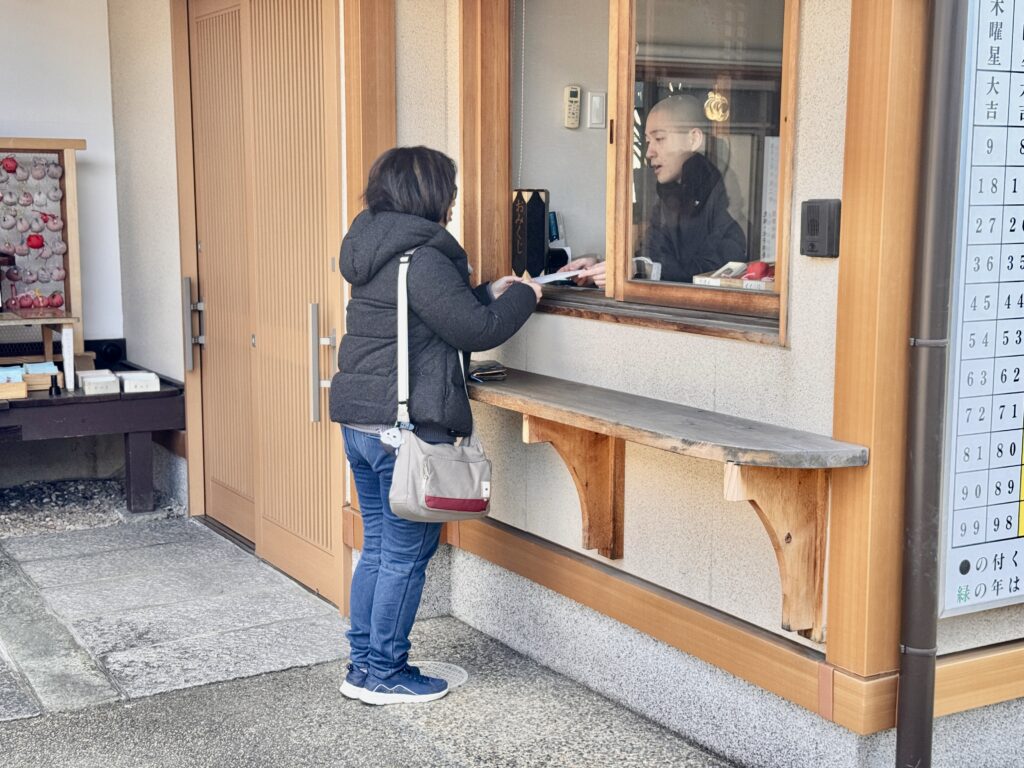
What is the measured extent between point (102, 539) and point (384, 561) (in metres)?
2.53

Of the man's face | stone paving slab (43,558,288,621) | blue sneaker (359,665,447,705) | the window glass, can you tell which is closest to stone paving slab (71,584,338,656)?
stone paving slab (43,558,288,621)

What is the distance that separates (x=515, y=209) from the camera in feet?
14.5

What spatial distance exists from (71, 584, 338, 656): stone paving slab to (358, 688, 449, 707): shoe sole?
0.87 meters

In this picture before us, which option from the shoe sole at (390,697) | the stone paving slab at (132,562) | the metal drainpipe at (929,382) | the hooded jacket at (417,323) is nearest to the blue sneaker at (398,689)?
the shoe sole at (390,697)

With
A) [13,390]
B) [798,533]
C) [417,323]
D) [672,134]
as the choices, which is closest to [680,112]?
[672,134]

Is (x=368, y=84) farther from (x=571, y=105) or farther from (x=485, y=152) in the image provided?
(x=571, y=105)

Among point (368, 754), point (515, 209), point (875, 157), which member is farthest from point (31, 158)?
point (875, 157)

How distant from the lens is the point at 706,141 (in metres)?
3.56

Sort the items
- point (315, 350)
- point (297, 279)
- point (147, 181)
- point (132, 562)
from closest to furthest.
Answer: point (315, 350) → point (297, 279) → point (132, 562) → point (147, 181)

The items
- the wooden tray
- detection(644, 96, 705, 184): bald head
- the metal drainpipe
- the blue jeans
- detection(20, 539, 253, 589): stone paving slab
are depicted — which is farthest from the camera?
the wooden tray

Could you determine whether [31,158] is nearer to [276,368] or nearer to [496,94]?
[276,368]

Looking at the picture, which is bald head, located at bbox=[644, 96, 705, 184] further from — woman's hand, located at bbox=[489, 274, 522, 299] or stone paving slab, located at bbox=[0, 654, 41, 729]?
stone paving slab, located at bbox=[0, 654, 41, 729]

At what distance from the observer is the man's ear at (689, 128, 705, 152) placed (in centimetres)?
358

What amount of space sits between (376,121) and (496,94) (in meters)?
0.42
